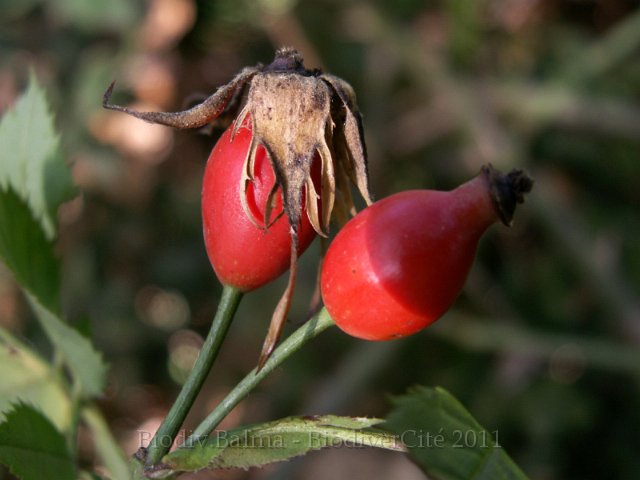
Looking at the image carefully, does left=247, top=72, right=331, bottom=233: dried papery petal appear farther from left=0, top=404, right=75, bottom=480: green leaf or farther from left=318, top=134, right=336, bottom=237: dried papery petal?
left=0, top=404, right=75, bottom=480: green leaf

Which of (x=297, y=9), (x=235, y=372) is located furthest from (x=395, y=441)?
(x=297, y=9)

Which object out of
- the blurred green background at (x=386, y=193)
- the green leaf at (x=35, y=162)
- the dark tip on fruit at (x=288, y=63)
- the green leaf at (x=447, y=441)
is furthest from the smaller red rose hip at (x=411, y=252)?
the blurred green background at (x=386, y=193)

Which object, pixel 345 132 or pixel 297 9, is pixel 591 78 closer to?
pixel 297 9

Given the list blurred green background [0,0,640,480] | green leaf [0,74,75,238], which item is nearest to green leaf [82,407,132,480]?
green leaf [0,74,75,238]

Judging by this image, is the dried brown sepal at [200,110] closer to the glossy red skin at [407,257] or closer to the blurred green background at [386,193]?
the glossy red skin at [407,257]

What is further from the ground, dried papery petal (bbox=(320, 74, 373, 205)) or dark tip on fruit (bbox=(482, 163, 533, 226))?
dried papery petal (bbox=(320, 74, 373, 205))

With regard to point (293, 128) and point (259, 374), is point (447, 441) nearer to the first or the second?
point (259, 374)
